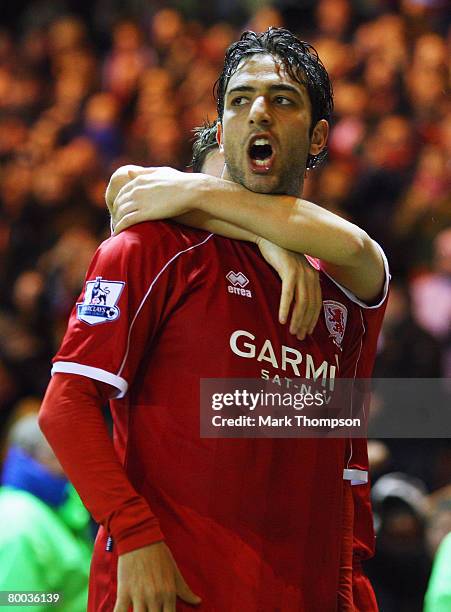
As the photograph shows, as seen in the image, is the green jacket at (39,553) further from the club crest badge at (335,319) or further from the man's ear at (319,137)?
the man's ear at (319,137)

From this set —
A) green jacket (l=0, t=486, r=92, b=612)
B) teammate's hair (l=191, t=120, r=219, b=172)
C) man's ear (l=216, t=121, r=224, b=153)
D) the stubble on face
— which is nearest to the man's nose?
the stubble on face

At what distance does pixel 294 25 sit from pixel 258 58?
15.5ft

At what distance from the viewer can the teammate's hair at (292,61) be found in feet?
7.75

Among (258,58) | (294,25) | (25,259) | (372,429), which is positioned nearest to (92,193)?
(25,259)

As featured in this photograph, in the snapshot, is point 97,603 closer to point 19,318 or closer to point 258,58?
point 258,58

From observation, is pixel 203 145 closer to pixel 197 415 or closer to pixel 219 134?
pixel 219 134

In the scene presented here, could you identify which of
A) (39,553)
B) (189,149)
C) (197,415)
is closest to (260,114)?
(197,415)

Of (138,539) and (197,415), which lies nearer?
(138,539)

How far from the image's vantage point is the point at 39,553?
10.3 ft

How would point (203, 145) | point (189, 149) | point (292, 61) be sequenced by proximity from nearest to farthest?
point (292, 61)
point (203, 145)
point (189, 149)

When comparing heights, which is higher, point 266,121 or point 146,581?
point 266,121

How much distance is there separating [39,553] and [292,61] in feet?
5.32

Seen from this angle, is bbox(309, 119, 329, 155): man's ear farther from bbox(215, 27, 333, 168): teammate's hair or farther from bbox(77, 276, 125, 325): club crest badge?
bbox(77, 276, 125, 325): club crest badge

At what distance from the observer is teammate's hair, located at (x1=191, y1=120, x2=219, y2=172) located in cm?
273
